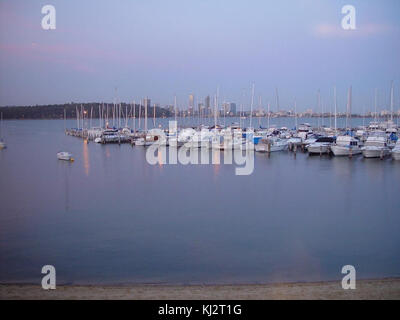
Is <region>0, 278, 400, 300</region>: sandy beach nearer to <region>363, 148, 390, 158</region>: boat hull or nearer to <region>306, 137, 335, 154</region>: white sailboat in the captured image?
<region>363, 148, 390, 158</region>: boat hull

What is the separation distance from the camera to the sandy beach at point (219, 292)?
624 centimetres

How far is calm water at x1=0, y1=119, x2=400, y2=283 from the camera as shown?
386 inches

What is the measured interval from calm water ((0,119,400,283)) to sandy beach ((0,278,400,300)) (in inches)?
88.8

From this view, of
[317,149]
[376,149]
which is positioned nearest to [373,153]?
[376,149]

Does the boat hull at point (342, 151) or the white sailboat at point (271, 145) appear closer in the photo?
the boat hull at point (342, 151)

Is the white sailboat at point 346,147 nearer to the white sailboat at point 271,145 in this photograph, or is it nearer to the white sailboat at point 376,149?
the white sailboat at point 376,149

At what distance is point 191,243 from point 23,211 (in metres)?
7.72

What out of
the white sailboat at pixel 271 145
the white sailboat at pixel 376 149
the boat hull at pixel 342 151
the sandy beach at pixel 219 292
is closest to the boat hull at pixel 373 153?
the white sailboat at pixel 376 149

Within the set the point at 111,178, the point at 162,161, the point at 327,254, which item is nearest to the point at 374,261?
the point at 327,254

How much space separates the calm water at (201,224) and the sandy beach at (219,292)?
7.40ft

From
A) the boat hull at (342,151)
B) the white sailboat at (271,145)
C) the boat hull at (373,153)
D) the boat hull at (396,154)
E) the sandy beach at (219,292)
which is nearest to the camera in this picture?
the sandy beach at (219,292)

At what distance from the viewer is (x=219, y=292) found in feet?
21.3

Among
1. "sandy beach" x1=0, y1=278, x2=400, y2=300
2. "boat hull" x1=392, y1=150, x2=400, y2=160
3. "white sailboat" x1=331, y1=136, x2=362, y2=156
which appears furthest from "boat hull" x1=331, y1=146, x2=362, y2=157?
"sandy beach" x1=0, y1=278, x2=400, y2=300

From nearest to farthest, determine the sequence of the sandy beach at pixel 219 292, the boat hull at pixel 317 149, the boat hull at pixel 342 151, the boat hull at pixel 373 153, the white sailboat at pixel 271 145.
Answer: the sandy beach at pixel 219 292
the boat hull at pixel 373 153
the boat hull at pixel 342 151
the boat hull at pixel 317 149
the white sailboat at pixel 271 145
